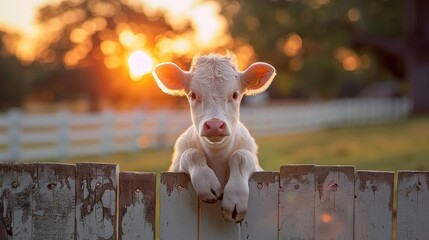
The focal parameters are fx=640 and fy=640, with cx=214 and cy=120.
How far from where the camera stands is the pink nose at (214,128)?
3824mm

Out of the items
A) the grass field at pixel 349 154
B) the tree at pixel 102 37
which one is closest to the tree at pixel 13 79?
the tree at pixel 102 37

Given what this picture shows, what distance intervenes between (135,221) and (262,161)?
33.5 feet

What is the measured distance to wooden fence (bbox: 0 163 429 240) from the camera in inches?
142

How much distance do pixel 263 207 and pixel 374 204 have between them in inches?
24.7

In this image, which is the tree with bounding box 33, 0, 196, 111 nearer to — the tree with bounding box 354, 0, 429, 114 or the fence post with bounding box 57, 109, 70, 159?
the tree with bounding box 354, 0, 429, 114

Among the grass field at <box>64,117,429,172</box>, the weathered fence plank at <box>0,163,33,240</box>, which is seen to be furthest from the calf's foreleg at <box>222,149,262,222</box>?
the grass field at <box>64,117,429,172</box>

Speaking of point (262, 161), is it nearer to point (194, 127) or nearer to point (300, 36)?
point (194, 127)

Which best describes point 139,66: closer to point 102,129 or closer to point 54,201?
point 102,129

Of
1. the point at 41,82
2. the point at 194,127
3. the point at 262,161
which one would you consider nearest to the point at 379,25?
the point at 262,161

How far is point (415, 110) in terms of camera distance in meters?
27.3

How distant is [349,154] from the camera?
47.1 ft

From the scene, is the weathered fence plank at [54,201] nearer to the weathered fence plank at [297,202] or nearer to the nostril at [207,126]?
the nostril at [207,126]

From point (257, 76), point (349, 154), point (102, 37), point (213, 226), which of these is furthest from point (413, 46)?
point (213, 226)

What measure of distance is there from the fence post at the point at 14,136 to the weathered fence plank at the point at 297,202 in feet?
42.9
